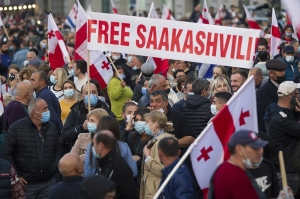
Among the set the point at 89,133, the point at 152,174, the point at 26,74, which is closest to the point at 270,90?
the point at 89,133

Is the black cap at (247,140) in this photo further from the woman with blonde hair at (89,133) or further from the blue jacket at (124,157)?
the woman with blonde hair at (89,133)

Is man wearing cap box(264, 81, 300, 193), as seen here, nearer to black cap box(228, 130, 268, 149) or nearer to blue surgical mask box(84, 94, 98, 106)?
blue surgical mask box(84, 94, 98, 106)

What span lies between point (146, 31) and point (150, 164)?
7.72ft

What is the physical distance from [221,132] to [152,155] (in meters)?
1.63

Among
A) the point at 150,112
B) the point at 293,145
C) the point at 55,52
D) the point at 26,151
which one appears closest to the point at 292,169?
the point at 293,145

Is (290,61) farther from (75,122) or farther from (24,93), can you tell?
(24,93)

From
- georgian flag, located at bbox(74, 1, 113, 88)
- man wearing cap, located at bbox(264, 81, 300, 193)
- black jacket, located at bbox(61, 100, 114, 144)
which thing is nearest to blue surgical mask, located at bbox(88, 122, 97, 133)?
black jacket, located at bbox(61, 100, 114, 144)

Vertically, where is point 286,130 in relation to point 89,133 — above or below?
above

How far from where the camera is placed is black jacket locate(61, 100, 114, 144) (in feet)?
33.0

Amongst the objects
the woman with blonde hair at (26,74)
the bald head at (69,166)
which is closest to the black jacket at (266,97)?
the woman with blonde hair at (26,74)

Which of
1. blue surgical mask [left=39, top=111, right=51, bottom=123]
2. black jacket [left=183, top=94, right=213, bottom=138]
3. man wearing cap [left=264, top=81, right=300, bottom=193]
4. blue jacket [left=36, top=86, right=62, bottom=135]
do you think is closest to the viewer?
man wearing cap [left=264, top=81, right=300, bottom=193]

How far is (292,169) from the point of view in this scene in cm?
909

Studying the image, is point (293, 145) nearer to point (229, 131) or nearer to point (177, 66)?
point (229, 131)

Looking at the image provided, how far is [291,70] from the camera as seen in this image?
14.4 metres
